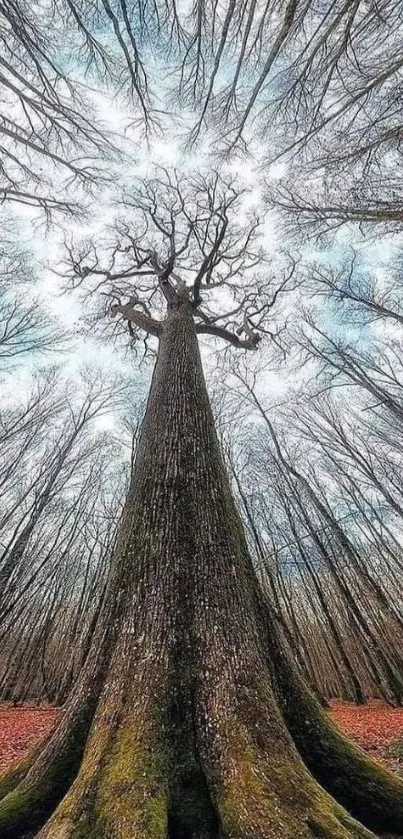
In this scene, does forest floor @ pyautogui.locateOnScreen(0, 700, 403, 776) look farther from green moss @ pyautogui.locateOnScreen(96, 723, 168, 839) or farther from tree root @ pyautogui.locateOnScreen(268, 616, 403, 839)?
tree root @ pyautogui.locateOnScreen(268, 616, 403, 839)

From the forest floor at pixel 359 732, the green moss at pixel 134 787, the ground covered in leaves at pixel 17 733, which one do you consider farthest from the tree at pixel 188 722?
the ground covered in leaves at pixel 17 733

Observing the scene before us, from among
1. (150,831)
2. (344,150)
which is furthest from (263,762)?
(344,150)

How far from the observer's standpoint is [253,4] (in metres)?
3.95

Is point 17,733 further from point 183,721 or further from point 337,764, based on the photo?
point 337,764

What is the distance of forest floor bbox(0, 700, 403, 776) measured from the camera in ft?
16.5

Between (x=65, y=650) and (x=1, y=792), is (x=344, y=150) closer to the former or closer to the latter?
(x=1, y=792)

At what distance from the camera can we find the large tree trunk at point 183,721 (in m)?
1.65

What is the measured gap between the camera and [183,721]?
2.06 metres

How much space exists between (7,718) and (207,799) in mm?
14074

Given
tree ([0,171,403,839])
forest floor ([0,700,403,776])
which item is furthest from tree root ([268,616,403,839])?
forest floor ([0,700,403,776])

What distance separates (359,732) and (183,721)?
7.55 m

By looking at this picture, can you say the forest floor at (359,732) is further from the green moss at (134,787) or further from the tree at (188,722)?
the green moss at (134,787)

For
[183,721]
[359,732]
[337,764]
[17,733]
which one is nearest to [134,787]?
[183,721]

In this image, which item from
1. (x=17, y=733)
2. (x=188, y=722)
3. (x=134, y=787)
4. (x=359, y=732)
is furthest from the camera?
(x=17, y=733)
